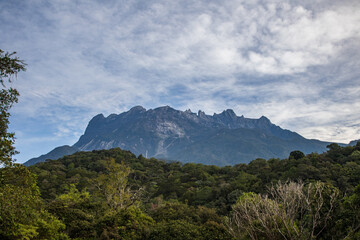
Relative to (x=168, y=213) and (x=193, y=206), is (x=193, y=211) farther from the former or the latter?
(x=193, y=206)

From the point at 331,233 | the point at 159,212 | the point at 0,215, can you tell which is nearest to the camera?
the point at 0,215

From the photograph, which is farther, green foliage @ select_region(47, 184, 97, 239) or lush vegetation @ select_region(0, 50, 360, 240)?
green foliage @ select_region(47, 184, 97, 239)

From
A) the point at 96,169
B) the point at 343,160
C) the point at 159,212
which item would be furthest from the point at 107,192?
the point at 96,169

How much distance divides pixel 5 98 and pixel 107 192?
23.3 m

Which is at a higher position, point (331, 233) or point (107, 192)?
point (107, 192)

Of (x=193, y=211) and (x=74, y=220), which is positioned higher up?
(x=74, y=220)

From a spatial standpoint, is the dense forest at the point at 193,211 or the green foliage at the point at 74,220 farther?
the green foliage at the point at 74,220

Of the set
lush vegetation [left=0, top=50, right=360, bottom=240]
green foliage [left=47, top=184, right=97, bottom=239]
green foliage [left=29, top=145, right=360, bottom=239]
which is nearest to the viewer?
lush vegetation [left=0, top=50, right=360, bottom=240]

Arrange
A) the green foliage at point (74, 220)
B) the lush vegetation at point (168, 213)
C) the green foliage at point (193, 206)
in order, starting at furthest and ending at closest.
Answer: the green foliage at point (74, 220) < the green foliage at point (193, 206) < the lush vegetation at point (168, 213)

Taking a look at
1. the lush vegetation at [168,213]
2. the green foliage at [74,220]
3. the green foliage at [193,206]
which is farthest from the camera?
the green foliage at [74,220]

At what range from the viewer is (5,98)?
1017 cm

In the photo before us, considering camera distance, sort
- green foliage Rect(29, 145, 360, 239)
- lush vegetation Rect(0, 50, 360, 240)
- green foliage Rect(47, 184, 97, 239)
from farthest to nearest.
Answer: green foliage Rect(47, 184, 97, 239), green foliage Rect(29, 145, 360, 239), lush vegetation Rect(0, 50, 360, 240)

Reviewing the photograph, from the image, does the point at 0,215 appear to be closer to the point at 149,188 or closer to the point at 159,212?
the point at 159,212

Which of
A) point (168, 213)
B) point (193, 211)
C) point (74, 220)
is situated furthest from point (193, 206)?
point (74, 220)
